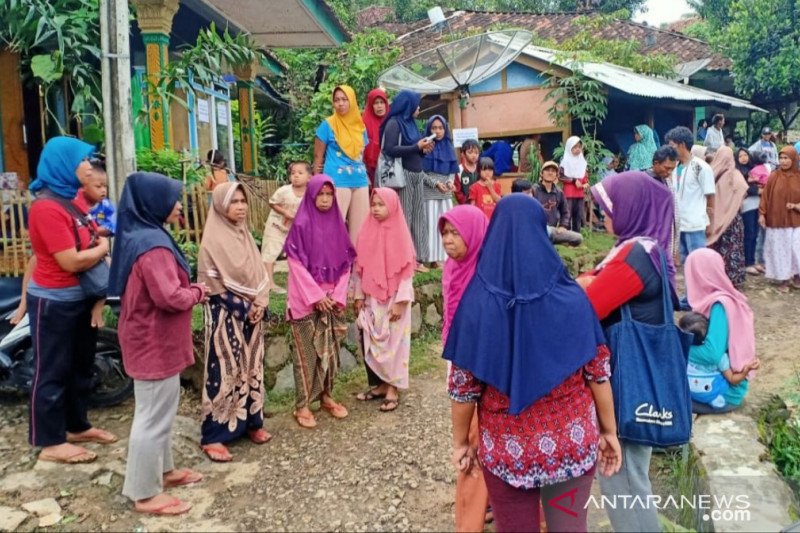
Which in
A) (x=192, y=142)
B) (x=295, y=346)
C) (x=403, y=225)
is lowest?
(x=295, y=346)

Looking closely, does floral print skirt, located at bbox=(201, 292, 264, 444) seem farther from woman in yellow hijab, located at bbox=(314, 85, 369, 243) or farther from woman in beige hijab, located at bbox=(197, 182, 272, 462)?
woman in yellow hijab, located at bbox=(314, 85, 369, 243)

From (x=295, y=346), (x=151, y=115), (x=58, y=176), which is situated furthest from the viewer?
(x=151, y=115)

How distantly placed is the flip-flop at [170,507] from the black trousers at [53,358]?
0.76 m

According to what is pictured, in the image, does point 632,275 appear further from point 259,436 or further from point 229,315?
point 259,436

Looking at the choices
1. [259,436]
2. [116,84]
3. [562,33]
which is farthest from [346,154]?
[562,33]

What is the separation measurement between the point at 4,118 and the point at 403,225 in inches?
193

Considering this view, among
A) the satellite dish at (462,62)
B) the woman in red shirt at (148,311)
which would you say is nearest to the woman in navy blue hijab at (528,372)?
the woman in red shirt at (148,311)

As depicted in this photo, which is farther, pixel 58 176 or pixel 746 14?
pixel 746 14

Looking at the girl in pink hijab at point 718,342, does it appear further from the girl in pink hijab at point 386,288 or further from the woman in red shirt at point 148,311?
the woman in red shirt at point 148,311

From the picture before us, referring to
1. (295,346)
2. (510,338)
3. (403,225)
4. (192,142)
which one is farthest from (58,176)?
(192,142)

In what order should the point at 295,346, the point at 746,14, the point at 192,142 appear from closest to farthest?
1. the point at 295,346
2. the point at 192,142
3. the point at 746,14

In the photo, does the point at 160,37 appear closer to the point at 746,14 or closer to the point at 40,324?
the point at 40,324

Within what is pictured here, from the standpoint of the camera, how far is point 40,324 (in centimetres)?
354

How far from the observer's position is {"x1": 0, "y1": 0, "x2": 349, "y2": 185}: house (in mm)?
6797
